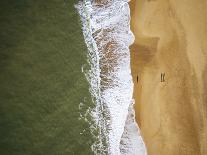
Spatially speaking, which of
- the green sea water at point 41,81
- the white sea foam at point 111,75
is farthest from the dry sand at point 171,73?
the green sea water at point 41,81

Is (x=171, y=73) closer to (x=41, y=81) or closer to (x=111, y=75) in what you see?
(x=111, y=75)

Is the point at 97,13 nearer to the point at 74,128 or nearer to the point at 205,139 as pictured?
the point at 74,128

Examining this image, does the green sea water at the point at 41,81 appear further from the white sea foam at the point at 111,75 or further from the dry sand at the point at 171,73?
the dry sand at the point at 171,73

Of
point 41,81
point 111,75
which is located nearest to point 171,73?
→ point 111,75

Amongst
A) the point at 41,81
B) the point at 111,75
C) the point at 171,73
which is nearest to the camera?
the point at 41,81

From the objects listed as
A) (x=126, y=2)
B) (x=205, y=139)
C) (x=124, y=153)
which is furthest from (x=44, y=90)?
(x=205, y=139)

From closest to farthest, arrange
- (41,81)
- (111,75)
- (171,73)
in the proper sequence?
1. (41,81)
2. (111,75)
3. (171,73)
